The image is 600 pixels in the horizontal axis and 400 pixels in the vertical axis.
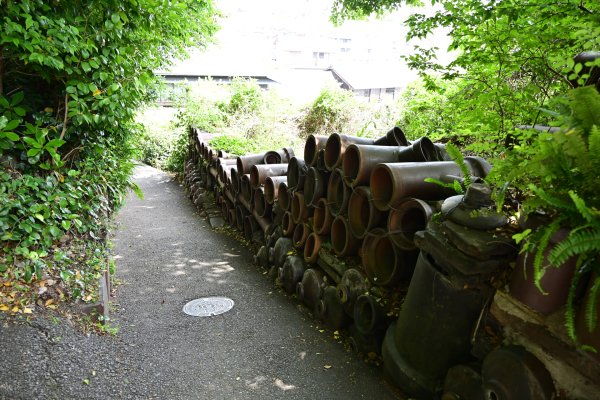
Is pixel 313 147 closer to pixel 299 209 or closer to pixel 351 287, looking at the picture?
pixel 299 209

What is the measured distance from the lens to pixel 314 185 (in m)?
4.69

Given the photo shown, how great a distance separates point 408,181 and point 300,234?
230cm

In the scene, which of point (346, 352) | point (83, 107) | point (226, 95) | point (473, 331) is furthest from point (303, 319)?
point (226, 95)

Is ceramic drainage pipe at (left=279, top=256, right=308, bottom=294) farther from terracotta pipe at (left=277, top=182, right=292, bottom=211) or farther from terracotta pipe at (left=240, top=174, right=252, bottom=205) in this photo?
terracotta pipe at (left=240, top=174, right=252, bottom=205)

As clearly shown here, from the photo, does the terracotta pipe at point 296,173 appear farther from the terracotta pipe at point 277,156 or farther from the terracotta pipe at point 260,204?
the terracotta pipe at point 277,156

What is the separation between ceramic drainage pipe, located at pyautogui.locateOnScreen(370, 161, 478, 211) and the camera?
3.28 metres

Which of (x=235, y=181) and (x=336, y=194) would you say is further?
(x=235, y=181)

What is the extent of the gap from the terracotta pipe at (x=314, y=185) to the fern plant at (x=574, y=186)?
286cm

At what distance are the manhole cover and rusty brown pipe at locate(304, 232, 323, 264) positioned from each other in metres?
1.26

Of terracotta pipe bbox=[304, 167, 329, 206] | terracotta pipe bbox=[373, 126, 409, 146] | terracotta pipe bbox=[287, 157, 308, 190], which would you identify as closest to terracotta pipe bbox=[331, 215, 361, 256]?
terracotta pipe bbox=[304, 167, 329, 206]

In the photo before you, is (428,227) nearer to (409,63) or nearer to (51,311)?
(409,63)

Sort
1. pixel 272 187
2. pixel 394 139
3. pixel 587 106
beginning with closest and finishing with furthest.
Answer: pixel 587 106, pixel 394 139, pixel 272 187

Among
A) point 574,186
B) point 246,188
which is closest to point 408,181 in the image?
point 574,186

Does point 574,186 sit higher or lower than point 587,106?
lower
